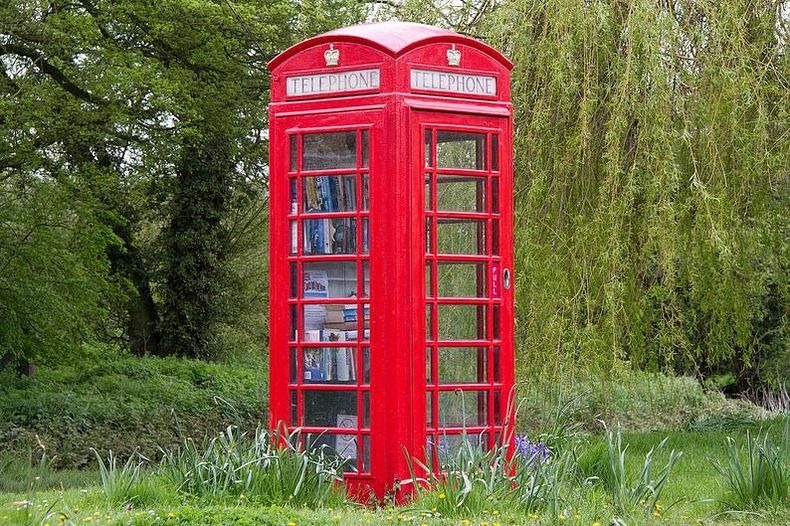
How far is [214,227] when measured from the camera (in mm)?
20500

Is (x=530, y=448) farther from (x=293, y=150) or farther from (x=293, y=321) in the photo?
(x=293, y=150)

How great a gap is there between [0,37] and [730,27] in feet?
30.8

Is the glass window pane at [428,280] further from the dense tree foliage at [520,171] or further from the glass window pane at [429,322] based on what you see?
A: the dense tree foliage at [520,171]

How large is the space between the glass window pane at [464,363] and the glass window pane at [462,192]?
775 millimetres

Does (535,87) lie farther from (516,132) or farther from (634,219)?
(634,219)

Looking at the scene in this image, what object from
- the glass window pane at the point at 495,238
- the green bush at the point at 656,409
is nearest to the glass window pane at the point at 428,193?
the glass window pane at the point at 495,238

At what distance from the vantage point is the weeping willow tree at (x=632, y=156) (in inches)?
302

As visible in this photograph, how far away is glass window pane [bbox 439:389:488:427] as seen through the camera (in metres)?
6.12

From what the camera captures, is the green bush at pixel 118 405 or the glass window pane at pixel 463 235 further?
the green bush at pixel 118 405

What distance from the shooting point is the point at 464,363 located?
6.23m

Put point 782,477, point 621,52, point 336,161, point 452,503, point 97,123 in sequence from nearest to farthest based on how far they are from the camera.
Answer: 1. point 452,503
2. point 782,477
3. point 336,161
4. point 621,52
5. point 97,123

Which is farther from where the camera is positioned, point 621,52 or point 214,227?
point 214,227

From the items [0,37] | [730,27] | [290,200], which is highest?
[0,37]

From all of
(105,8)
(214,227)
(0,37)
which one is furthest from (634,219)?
(214,227)
